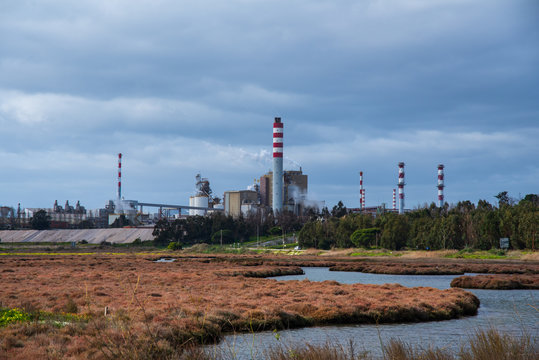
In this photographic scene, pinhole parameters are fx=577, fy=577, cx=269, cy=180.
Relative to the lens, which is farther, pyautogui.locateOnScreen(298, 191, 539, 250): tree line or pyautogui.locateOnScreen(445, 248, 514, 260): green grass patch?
pyautogui.locateOnScreen(298, 191, 539, 250): tree line

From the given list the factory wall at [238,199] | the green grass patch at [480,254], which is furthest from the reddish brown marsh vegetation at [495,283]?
the factory wall at [238,199]

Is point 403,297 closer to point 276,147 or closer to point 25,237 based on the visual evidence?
point 276,147

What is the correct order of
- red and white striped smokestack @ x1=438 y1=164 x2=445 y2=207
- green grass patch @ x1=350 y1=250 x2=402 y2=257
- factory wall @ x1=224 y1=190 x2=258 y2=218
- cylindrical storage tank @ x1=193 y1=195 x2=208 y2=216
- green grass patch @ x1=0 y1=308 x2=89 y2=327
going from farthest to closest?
cylindrical storage tank @ x1=193 y1=195 x2=208 y2=216 → factory wall @ x1=224 y1=190 x2=258 y2=218 → red and white striped smokestack @ x1=438 y1=164 x2=445 y2=207 → green grass patch @ x1=350 y1=250 x2=402 y2=257 → green grass patch @ x1=0 y1=308 x2=89 y2=327

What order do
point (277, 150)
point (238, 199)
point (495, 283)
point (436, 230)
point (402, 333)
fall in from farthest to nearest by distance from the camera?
point (238, 199), point (277, 150), point (436, 230), point (495, 283), point (402, 333)

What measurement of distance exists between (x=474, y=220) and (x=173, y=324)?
7530cm

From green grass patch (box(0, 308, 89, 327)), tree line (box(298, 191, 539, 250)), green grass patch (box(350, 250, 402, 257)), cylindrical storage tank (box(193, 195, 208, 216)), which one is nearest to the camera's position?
green grass patch (box(0, 308, 89, 327))

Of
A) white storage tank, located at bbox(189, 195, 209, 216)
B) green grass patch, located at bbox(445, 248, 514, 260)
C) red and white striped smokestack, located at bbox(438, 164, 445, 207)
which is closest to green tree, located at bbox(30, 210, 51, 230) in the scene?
white storage tank, located at bbox(189, 195, 209, 216)

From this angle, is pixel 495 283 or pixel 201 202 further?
pixel 201 202

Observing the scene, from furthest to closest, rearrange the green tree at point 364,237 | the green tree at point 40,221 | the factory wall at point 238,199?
the green tree at point 40,221
the factory wall at point 238,199
the green tree at point 364,237

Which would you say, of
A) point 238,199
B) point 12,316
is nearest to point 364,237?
point 238,199

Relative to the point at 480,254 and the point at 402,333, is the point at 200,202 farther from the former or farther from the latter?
the point at 402,333

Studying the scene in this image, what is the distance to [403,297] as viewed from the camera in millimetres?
29500

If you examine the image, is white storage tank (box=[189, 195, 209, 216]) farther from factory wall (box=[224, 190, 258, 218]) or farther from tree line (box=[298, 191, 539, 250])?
tree line (box=[298, 191, 539, 250])

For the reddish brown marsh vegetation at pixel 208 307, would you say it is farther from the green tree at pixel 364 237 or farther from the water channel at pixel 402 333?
the green tree at pixel 364 237
